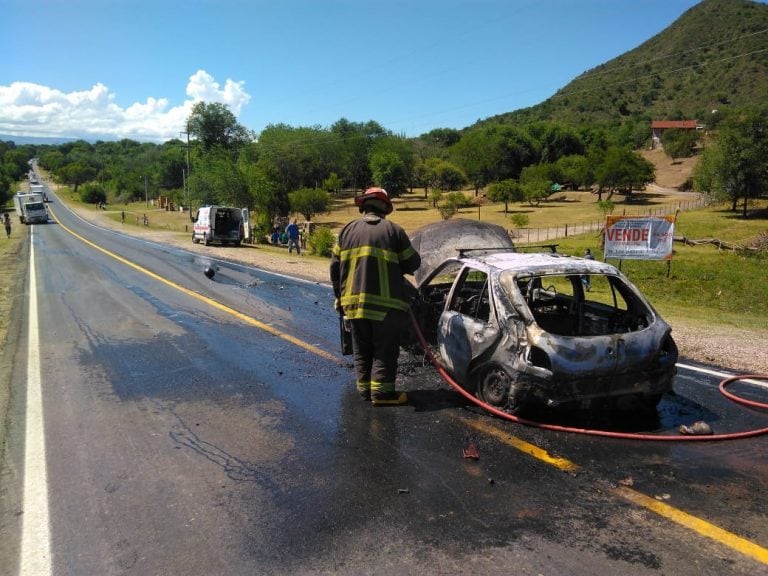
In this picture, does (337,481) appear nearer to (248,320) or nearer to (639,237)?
(248,320)

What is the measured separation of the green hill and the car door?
108m

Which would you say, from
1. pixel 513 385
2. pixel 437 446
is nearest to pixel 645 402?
pixel 513 385

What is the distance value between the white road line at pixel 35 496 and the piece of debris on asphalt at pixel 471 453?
273 centimetres

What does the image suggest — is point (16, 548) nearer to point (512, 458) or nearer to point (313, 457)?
point (313, 457)

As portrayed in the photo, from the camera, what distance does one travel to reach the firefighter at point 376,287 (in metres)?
5.34

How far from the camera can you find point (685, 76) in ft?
417

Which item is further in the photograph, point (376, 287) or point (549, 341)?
point (376, 287)

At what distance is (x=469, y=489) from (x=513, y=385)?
122 cm

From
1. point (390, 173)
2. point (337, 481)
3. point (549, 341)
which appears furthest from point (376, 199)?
point (390, 173)

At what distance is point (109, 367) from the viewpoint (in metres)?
7.04

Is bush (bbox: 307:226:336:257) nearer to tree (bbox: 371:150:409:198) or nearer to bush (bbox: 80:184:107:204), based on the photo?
tree (bbox: 371:150:409:198)

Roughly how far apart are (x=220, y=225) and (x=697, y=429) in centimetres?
2751

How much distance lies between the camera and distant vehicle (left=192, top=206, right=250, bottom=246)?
96.0 ft

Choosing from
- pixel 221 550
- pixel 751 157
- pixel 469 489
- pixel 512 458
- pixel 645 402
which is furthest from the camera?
pixel 751 157
